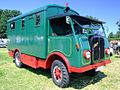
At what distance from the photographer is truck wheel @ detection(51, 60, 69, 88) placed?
7.34m

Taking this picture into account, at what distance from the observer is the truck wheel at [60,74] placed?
7.34 metres

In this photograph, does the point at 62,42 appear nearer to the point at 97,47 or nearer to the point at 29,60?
the point at 97,47

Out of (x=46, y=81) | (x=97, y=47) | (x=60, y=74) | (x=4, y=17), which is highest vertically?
(x=4, y=17)

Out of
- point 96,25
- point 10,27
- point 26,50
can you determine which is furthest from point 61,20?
point 10,27

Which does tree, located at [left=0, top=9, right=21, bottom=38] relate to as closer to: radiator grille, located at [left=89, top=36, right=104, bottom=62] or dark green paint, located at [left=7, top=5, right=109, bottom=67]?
dark green paint, located at [left=7, top=5, right=109, bottom=67]

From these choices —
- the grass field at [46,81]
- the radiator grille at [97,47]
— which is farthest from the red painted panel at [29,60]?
the radiator grille at [97,47]

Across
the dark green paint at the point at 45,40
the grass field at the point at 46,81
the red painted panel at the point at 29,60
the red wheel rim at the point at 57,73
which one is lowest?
the grass field at the point at 46,81

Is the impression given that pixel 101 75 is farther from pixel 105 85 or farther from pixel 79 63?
pixel 79 63

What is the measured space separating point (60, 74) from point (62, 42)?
1238 millimetres

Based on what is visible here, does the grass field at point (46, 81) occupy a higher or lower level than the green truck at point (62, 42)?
lower

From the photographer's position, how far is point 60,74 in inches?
302

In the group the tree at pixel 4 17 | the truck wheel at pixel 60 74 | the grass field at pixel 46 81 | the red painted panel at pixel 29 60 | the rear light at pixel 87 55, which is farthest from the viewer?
the tree at pixel 4 17

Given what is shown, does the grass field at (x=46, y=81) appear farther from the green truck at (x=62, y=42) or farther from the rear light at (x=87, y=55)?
the rear light at (x=87, y=55)

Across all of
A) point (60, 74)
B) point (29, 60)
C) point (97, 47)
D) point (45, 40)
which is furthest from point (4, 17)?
point (97, 47)
